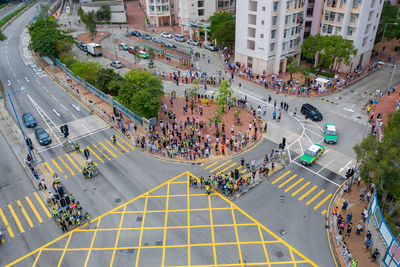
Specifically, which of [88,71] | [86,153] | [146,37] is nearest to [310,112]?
[86,153]

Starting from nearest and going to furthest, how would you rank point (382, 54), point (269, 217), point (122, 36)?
point (269, 217) < point (382, 54) < point (122, 36)

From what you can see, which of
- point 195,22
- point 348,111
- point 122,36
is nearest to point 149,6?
point 122,36

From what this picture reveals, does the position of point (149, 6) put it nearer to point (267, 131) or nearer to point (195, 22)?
point (195, 22)

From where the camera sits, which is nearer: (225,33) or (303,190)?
(303,190)

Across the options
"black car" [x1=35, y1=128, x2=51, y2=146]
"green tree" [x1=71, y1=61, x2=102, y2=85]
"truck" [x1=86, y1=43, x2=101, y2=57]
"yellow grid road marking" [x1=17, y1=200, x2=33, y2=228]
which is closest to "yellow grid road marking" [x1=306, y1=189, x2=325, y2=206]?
"yellow grid road marking" [x1=17, y1=200, x2=33, y2=228]

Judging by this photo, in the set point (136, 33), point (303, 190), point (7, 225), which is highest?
point (136, 33)

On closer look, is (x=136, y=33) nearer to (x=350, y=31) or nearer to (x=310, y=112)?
(x=350, y=31)
